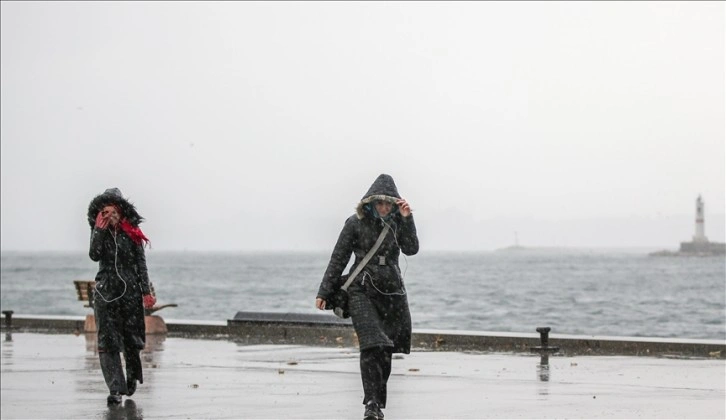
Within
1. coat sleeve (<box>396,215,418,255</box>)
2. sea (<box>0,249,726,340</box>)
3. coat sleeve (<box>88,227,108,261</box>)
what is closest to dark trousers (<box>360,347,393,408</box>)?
coat sleeve (<box>396,215,418,255</box>)

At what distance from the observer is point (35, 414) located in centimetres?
1040

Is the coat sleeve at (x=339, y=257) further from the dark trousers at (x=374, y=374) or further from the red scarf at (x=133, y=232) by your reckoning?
the red scarf at (x=133, y=232)

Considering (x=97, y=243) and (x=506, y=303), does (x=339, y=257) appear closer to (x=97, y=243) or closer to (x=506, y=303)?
(x=97, y=243)

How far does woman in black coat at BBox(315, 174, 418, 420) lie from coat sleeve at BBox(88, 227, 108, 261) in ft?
7.46

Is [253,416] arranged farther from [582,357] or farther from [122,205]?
[582,357]

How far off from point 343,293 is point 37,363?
6.42m

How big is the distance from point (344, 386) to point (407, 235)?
2.69 metres

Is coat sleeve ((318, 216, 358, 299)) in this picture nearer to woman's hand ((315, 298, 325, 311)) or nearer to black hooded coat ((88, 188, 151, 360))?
woman's hand ((315, 298, 325, 311))

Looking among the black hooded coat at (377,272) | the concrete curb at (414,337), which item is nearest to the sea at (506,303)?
the concrete curb at (414,337)

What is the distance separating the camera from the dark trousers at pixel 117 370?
11141mm

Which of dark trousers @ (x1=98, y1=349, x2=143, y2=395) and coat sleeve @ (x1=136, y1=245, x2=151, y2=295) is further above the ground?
coat sleeve @ (x1=136, y1=245, x2=151, y2=295)

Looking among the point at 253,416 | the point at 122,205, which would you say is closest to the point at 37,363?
the point at 122,205

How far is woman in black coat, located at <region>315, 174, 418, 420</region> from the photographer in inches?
392

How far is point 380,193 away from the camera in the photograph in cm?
1000
